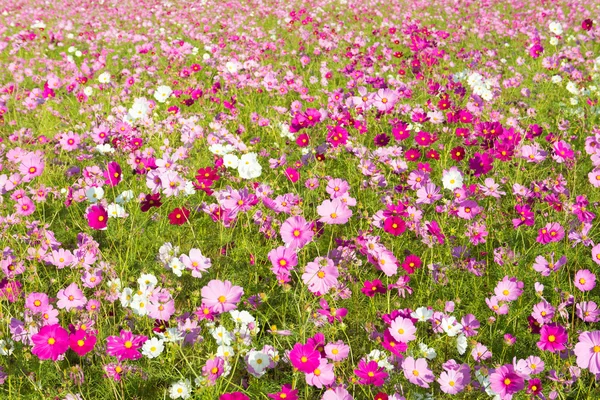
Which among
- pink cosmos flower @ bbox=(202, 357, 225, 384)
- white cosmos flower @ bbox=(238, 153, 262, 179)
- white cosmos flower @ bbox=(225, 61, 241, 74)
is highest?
pink cosmos flower @ bbox=(202, 357, 225, 384)

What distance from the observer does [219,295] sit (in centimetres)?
179

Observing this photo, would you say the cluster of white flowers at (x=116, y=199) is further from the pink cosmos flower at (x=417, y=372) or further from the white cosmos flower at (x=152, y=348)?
the pink cosmos flower at (x=417, y=372)

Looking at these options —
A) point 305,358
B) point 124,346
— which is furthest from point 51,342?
point 305,358

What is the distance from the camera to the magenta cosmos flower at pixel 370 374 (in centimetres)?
148

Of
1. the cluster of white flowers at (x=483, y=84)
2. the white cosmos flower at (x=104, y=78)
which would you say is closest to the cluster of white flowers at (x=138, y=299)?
the white cosmos flower at (x=104, y=78)

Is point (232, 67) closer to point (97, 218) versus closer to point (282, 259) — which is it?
point (97, 218)

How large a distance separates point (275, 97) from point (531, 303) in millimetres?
3168

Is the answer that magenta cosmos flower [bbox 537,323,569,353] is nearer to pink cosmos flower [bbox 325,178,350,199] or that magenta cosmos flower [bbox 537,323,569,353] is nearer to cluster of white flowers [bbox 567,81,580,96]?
pink cosmos flower [bbox 325,178,350,199]

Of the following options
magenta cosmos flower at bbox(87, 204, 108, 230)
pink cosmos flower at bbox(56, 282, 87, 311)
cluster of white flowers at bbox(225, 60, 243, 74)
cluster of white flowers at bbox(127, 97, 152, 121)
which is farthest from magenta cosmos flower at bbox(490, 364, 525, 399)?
cluster of white flowers at bbox(225, 60, 243, 74)

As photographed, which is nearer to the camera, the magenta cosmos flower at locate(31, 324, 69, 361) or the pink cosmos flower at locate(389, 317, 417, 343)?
the magenta cosmos flower at locate(31, 324, 69, 361)

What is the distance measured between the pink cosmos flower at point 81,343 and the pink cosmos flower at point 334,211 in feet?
3.25

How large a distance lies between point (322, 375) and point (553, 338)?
2.69 feet

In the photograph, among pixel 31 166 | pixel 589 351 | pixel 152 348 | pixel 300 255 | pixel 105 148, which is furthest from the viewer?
pixel 105 148

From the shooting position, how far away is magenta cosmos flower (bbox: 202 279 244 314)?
1765 mm
